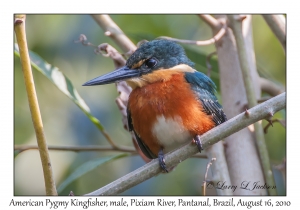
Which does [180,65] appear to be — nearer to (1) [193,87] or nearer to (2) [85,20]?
(1) [193,87]

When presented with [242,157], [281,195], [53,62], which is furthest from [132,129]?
[53,62]

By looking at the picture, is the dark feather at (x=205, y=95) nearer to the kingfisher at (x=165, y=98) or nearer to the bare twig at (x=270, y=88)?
the kingfisher at (x=165, y=98)

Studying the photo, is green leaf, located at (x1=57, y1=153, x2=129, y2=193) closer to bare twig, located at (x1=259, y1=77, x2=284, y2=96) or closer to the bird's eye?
the bird's eye

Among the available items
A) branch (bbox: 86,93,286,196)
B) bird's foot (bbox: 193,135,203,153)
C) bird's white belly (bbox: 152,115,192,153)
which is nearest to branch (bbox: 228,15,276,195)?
bird's white belly (bbox: 152,115,192,153)

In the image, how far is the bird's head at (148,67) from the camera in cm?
325

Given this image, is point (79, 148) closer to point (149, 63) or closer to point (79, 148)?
point (79, 148)

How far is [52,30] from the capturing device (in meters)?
4.73

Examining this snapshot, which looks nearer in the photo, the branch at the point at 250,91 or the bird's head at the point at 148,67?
the bird's head at the point at 148,67

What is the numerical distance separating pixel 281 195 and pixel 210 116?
0.75 m

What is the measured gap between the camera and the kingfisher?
3154 millimetres

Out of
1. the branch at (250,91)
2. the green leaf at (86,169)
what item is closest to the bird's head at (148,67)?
the branch at (250,91)

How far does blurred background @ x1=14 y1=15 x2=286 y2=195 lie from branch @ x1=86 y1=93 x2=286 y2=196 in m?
1.47

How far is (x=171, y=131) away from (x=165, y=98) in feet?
0.71

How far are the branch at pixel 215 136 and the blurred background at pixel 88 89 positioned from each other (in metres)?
1.47
